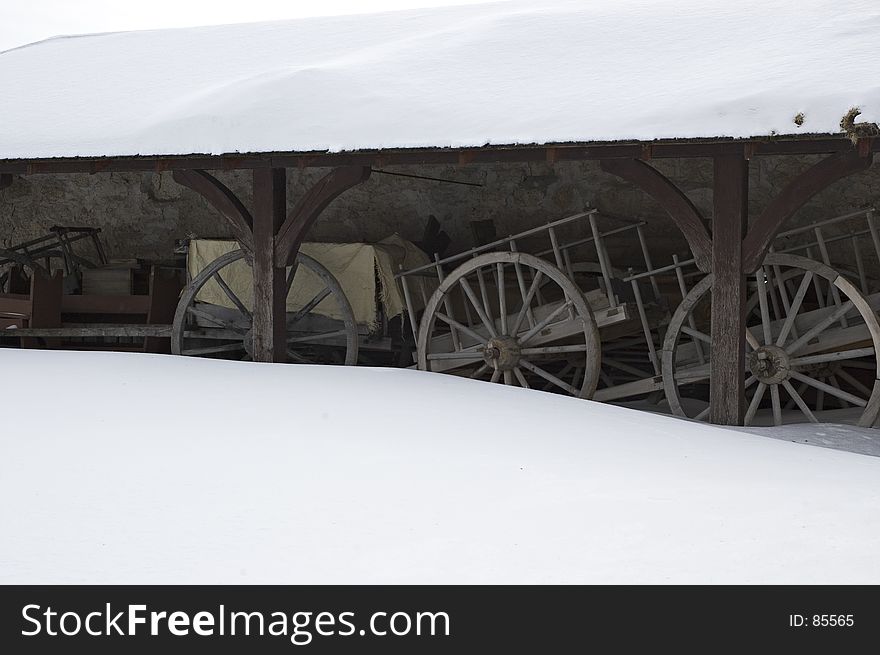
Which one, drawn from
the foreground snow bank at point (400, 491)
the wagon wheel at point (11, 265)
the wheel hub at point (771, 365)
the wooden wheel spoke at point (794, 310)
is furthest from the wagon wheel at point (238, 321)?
the wooden wheel spoke at point (794, 310)

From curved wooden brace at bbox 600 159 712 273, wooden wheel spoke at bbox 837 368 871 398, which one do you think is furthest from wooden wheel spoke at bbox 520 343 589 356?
wooden wheel spoke at bbox 837 368 871 398

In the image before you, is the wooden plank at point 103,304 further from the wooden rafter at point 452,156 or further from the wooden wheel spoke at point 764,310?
the wooden wheel spoke at point 764,310

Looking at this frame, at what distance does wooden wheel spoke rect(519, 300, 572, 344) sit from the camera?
841 centimetres

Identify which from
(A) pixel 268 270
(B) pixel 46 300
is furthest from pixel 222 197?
(B) pixel 46 300

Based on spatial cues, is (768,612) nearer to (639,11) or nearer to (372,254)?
(372,254)

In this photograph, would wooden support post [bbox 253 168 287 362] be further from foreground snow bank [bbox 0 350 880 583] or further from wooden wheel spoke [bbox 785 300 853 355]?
wooden wheel spoke [bbox 785 300 853 355]

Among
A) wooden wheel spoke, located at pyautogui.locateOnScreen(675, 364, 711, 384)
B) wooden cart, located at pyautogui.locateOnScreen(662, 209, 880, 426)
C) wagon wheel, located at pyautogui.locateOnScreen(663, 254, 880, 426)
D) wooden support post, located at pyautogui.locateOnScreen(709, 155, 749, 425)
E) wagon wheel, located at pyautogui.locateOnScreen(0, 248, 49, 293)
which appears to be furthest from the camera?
wagon wheel, located at pyautogui.locateOnScreen(0, 248, 49, 293)

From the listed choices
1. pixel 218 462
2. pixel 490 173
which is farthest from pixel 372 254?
pixel 218 462

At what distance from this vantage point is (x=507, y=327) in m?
8.81

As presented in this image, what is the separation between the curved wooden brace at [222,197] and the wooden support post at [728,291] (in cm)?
336

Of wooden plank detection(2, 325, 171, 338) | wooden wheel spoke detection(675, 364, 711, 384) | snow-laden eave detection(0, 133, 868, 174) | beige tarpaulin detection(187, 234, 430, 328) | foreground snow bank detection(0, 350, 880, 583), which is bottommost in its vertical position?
foreground snow bank detection(0, 350, 880, 583)

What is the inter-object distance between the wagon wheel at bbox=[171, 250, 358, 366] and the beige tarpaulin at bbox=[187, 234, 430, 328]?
57mm

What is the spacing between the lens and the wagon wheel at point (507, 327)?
8.26 metres

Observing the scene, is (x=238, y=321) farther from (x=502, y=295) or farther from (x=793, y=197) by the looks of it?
(x=793, y=197)
